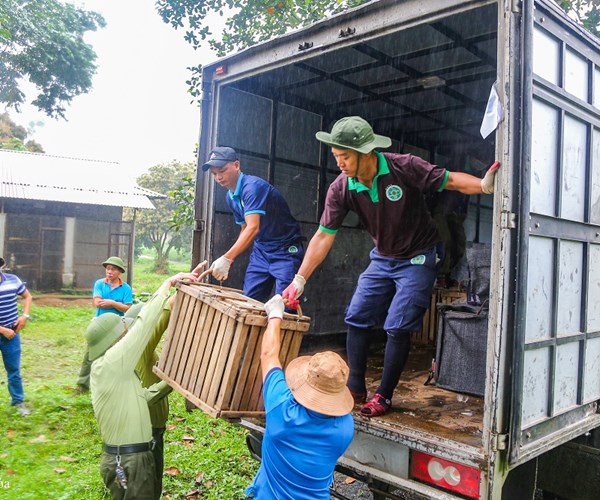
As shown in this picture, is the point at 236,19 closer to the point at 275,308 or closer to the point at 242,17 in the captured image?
the point at 242,17

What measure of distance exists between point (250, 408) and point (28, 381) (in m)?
5.24

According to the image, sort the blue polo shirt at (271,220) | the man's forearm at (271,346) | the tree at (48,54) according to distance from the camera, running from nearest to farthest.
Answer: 1. the man's forearm at (271,346)
2. the blue polo shirt at (271,220)
3. the tree at (48,54)

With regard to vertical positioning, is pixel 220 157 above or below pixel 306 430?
above

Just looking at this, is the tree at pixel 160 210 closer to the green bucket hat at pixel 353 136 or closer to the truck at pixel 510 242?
the truck at pixel 510 242

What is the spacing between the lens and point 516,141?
2.38 meters

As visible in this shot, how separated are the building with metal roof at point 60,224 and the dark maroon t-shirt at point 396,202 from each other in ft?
44.4

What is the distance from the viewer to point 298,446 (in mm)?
2217

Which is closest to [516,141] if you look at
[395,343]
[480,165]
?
[395,343]

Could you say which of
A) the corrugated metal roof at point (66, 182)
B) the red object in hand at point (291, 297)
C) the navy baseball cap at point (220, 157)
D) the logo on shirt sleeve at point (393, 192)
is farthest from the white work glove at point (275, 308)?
the corrugated metal roof at point (66, 182)

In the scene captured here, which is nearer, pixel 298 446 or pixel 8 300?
pixel 298 446

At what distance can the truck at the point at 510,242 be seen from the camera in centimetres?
237

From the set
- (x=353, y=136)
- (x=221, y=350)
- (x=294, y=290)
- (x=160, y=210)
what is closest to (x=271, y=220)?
(x=294, y=290)

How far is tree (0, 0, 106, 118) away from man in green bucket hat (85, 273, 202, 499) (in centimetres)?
2006

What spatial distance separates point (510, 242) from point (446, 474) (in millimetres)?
1100
